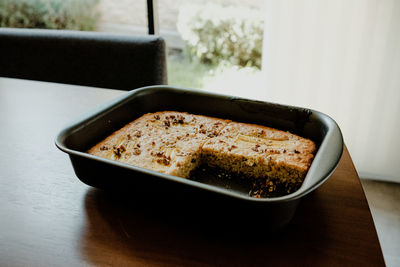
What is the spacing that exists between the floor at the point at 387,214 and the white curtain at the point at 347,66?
0.10 metres

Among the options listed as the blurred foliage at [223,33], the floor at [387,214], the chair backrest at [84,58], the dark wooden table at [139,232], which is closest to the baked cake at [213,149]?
the dark wooden table at [139,232]

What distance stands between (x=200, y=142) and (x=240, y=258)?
45cm

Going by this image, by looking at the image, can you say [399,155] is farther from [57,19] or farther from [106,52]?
[57,19]

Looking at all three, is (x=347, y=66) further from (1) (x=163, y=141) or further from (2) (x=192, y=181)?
(2) (x=192, y=181)

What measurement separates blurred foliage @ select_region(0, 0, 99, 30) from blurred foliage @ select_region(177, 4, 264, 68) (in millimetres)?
Answer: 1056

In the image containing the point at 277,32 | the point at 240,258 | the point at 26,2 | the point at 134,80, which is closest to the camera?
the point at 240,258

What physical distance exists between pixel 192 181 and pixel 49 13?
150 inches

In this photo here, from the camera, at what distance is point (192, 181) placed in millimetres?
777

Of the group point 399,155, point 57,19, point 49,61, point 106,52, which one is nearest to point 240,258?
point 106,52

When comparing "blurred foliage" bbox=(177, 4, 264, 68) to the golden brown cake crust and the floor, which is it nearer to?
the floor

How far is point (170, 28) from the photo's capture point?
4387 millimetres

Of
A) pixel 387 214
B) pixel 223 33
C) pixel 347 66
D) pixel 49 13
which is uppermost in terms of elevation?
pixel 49 13

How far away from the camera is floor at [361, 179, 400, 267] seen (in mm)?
1868

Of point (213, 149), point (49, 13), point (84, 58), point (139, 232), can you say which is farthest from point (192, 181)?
point (49, 13)
